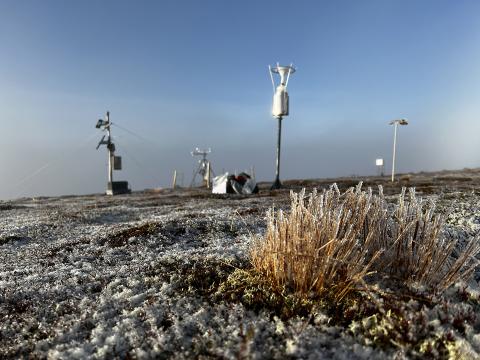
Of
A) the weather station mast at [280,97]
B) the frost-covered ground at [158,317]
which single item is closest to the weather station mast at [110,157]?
the weather station mast at [280,97]

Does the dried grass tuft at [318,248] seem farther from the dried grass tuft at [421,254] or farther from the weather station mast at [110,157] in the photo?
the weather station mast at [110,157]

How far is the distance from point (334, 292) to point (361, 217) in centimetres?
117

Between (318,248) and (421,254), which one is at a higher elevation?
(318,248)

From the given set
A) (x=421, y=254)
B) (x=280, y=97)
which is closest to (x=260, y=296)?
(x=421, y=254)

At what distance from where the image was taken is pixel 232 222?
1003cm

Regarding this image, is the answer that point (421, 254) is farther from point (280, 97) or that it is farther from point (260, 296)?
point (280, 97)

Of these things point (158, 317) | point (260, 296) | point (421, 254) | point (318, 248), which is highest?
point (318, 248)

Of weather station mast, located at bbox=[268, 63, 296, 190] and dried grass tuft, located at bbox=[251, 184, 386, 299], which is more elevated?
weather station mast, located at bbox=[268, 63, 296, 190]

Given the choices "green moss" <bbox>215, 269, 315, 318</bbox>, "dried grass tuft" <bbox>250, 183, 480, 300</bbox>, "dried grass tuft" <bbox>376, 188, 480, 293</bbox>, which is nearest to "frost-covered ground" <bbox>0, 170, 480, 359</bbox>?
"green moss" <bbox>215, 269, 315, 318</bbox>

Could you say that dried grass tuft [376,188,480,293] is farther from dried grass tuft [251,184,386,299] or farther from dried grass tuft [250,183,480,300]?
dried grass tuft [251,184,386,299]

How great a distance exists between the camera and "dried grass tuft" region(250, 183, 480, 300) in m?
4.11

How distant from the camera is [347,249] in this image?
4391mm

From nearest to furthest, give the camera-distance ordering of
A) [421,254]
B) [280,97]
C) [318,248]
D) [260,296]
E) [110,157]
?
[318,248] → [260,296] → [421,254] → [280,97] → [110,157]

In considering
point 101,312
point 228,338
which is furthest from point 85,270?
point 228,338
